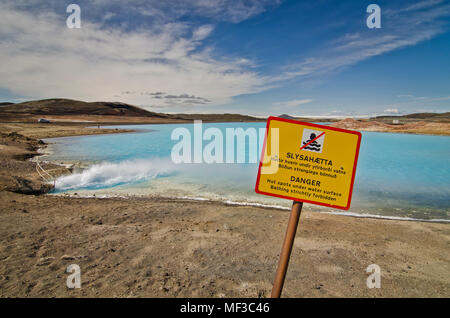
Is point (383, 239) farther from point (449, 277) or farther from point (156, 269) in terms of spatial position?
point (156, 269)

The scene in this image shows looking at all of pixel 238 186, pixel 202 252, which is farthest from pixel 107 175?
pixel 202 252

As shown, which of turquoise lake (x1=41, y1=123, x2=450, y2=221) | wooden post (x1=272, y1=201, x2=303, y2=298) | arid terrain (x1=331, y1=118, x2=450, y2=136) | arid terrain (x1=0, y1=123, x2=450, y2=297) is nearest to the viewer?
wooden post (x1=272, y1=201, x2=303, y2=298)

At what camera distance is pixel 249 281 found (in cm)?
388

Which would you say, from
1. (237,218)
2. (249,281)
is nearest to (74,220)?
(237,218)

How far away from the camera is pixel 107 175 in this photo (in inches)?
523

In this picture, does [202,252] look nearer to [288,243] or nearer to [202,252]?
[202,252]

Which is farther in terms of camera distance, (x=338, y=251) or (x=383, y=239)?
(x=383, y=239)

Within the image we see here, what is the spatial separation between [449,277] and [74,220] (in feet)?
28.3

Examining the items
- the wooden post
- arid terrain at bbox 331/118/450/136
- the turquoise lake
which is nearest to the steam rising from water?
the turquoise lake

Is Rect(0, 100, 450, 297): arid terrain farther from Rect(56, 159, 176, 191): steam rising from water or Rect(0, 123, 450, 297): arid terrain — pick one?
Rect(56, 159, 176, 191): steam rising from water

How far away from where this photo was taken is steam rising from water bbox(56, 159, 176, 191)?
11.2 meters

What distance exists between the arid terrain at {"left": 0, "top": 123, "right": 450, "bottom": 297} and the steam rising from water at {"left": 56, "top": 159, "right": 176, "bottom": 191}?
3.64 meters

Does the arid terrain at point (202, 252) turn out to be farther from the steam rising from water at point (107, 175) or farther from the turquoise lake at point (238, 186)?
the steam rising from water at point (107, 175)

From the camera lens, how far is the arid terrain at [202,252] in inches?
145
